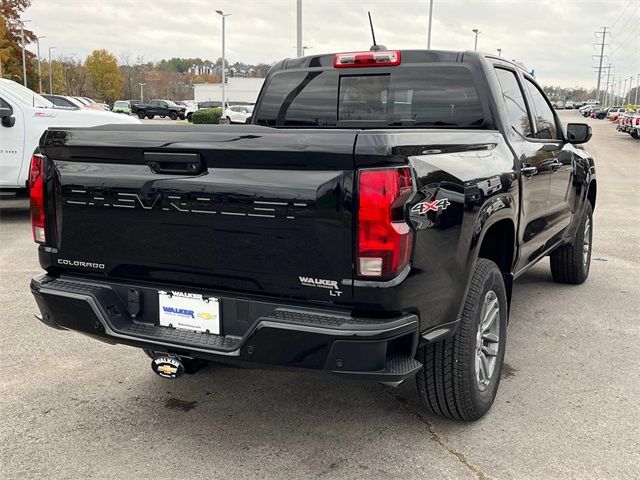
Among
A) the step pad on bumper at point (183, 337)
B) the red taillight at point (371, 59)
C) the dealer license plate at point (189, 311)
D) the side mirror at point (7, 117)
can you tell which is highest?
the red taillight at point (371, 59)

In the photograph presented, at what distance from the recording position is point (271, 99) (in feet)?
15.5

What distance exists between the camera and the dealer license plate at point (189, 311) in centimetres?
280

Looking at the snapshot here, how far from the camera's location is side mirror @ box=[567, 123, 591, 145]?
4.93 m

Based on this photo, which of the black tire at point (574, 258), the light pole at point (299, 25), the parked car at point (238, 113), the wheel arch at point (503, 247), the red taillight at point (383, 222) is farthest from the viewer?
the parked car at point (238, 113)

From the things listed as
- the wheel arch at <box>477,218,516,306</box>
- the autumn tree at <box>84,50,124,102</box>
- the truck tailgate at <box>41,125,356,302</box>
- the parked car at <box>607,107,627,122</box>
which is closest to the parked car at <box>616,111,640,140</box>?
the parked car at <box>607,107,627,122</box>

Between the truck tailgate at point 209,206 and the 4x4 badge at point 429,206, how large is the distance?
0.94ft

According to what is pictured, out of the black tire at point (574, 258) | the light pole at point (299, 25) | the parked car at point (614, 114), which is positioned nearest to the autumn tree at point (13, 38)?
the light pole at point (299, 25)

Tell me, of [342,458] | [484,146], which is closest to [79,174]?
[342,458]

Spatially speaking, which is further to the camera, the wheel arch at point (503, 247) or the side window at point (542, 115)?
the side window at point (542, 115)

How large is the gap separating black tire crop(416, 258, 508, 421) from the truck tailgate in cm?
76

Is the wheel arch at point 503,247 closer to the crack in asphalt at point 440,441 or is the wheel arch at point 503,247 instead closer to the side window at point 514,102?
the side window at point 514,102

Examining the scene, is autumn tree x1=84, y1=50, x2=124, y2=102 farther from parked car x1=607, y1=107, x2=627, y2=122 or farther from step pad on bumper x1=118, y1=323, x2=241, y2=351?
step pad on bumper x1=118, y1=323, x2=241, y2=351

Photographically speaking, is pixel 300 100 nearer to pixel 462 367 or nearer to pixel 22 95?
pixel 462 367

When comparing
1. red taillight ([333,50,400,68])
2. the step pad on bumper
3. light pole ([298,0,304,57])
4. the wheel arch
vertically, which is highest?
light pole ([298,0,304,57])
